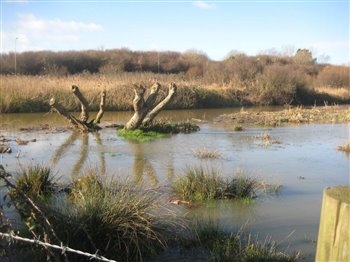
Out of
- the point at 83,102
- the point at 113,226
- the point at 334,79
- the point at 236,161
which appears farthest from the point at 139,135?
the point at 334,79

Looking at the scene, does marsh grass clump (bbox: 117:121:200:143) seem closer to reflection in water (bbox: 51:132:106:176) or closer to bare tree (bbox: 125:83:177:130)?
bare tree (bbox: 125:83:177:130)

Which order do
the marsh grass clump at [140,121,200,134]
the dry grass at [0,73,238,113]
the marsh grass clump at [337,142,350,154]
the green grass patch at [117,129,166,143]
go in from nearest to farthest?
the marsh grass clump at [337,142,350,154], the green grass patch at [117,129,166,143], the marsh grass clump at [140,121,200,134], the dry grass at [0,73,238,113]

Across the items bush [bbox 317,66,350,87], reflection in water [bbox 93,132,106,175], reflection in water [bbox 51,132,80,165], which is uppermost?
bush [bbox 317,66,350,87]

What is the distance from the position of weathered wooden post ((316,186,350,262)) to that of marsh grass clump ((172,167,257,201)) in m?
4.81

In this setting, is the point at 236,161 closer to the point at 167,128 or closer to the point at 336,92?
the point at 167,128

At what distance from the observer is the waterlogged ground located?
6406 mm

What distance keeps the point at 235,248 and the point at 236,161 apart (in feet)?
18.7

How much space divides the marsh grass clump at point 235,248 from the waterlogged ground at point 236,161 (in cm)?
38

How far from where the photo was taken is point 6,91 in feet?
72.9

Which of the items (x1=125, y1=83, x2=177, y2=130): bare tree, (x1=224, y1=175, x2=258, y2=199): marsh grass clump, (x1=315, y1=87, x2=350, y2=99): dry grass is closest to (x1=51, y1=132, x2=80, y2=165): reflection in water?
(x1=125, y1=83, x2=177, y2=130): bare tree

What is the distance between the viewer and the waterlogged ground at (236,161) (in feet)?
21.0

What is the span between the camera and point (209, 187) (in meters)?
7.18

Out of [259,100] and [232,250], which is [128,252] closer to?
[232,250]

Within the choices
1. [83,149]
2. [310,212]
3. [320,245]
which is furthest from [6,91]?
[320,245]
